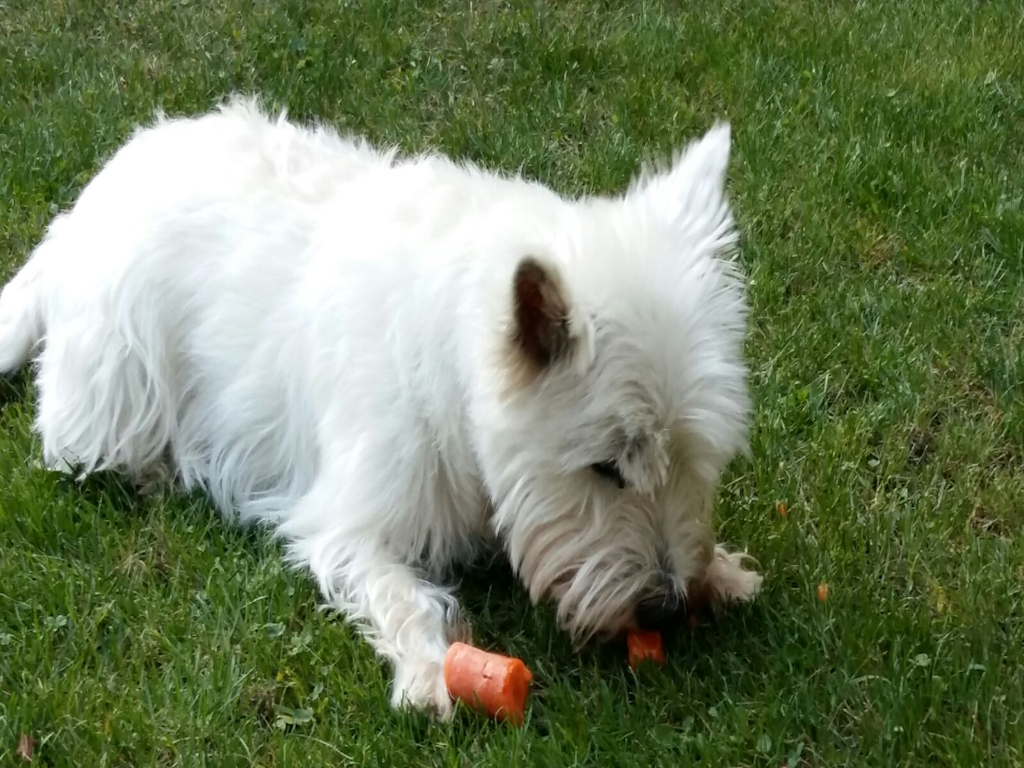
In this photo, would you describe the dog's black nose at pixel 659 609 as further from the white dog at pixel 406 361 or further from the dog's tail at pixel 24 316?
the dog's tail at pixel 24 316

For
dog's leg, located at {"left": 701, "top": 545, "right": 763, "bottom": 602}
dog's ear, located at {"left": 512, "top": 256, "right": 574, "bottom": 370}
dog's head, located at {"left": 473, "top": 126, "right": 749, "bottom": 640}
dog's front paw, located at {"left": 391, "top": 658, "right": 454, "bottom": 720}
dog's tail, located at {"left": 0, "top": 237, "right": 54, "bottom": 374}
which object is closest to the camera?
dog's ear, located at {"left": 512, "top": 256, "right": 574, "bottom": 370}

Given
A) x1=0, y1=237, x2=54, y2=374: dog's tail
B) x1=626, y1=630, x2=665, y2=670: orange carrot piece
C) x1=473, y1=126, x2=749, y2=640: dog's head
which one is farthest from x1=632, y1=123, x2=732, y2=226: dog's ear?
x1=0, y1=237, x2=54, y2=374: dog's tail

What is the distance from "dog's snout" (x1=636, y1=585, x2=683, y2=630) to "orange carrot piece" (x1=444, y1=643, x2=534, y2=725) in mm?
329

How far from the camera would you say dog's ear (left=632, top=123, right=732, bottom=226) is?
3.16 m

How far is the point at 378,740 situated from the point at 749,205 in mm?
3034

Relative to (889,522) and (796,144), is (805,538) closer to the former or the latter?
(889,522)

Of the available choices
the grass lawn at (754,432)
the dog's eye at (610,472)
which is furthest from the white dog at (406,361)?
the grass lawn at (754,432)

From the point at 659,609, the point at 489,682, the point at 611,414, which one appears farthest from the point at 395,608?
the point at 611,414

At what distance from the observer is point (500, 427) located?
9.69 feet

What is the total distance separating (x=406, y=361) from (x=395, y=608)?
0.67 meters

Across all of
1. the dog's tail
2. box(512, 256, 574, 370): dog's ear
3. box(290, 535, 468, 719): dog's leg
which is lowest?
the dog's tail

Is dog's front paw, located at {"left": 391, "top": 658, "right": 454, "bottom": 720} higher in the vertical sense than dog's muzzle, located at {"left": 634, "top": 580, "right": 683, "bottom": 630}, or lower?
lower

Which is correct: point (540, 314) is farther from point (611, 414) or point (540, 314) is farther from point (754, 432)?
point (754, 432)

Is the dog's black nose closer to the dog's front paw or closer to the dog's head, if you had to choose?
the dog's head
